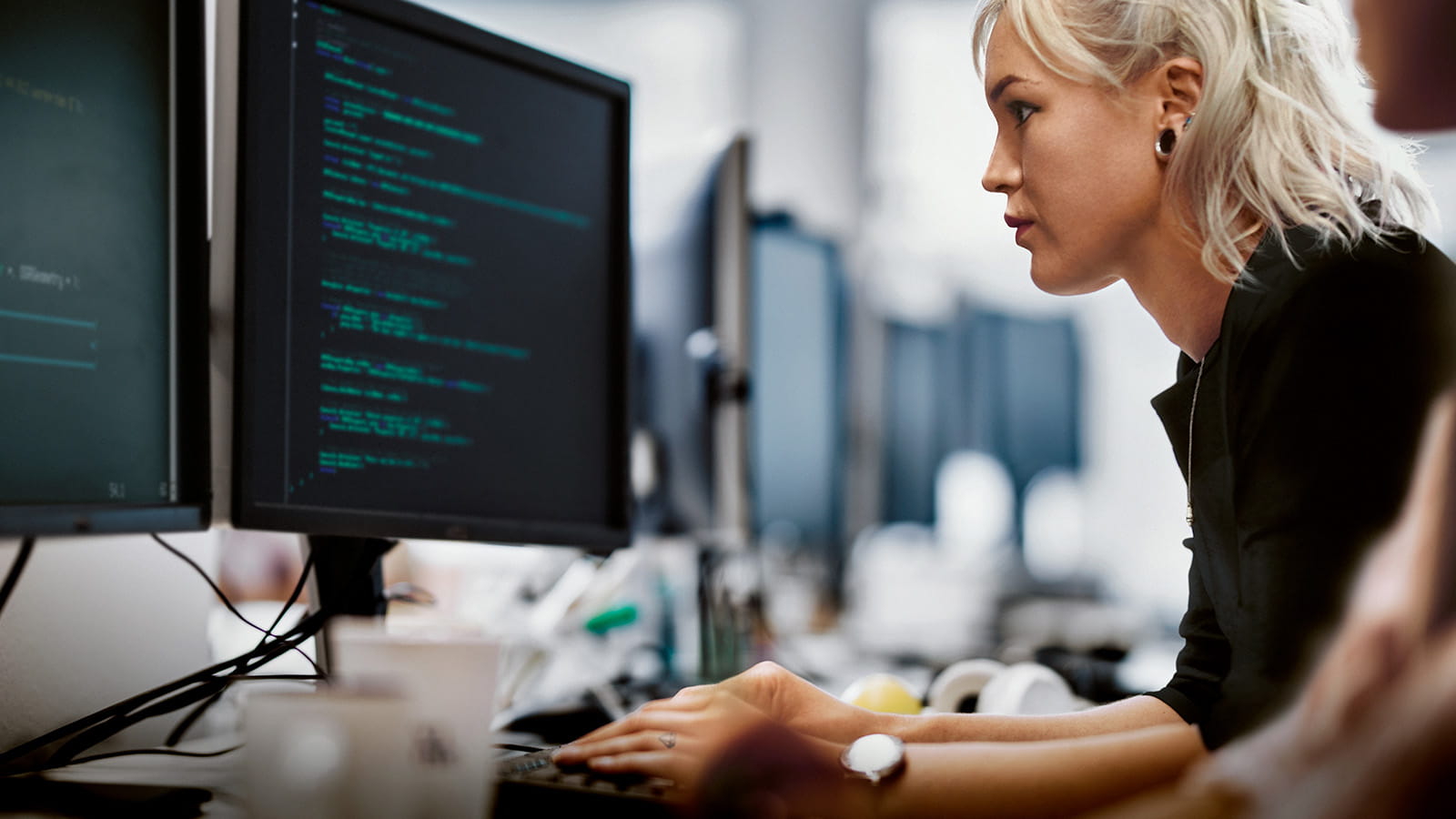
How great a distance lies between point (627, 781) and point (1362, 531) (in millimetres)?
397

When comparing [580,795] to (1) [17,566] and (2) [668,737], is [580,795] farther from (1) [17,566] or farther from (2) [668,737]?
(1) [17,566]

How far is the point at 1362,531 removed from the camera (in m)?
0.50

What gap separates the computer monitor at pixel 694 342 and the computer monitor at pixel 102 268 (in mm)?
781

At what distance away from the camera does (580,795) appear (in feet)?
2.02

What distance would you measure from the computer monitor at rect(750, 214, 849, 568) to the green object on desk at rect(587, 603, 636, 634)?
23 centimetres

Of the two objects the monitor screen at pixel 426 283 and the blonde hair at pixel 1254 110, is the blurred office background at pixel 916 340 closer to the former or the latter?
the monitor screen at pixel 426 283

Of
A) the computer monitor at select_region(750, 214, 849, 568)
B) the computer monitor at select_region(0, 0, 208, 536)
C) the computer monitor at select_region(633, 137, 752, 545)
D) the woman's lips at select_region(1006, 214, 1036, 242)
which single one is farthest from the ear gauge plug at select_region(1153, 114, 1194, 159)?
the computer monitor at select_region(750, 214, 849, 568)

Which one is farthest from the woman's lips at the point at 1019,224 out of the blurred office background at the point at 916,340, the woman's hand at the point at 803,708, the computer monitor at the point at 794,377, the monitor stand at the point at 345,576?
the blurred office background at the point at 916,340

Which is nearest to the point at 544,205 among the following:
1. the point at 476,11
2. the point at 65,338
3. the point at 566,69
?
the point at 566,69

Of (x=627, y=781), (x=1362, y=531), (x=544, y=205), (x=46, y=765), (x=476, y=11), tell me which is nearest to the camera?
(x=1362, y=531)

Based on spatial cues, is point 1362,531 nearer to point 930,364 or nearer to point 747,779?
point 747,779

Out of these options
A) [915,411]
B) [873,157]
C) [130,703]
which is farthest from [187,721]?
[873,157]

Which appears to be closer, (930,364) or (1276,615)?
(1276,615)

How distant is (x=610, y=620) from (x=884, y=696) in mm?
771
